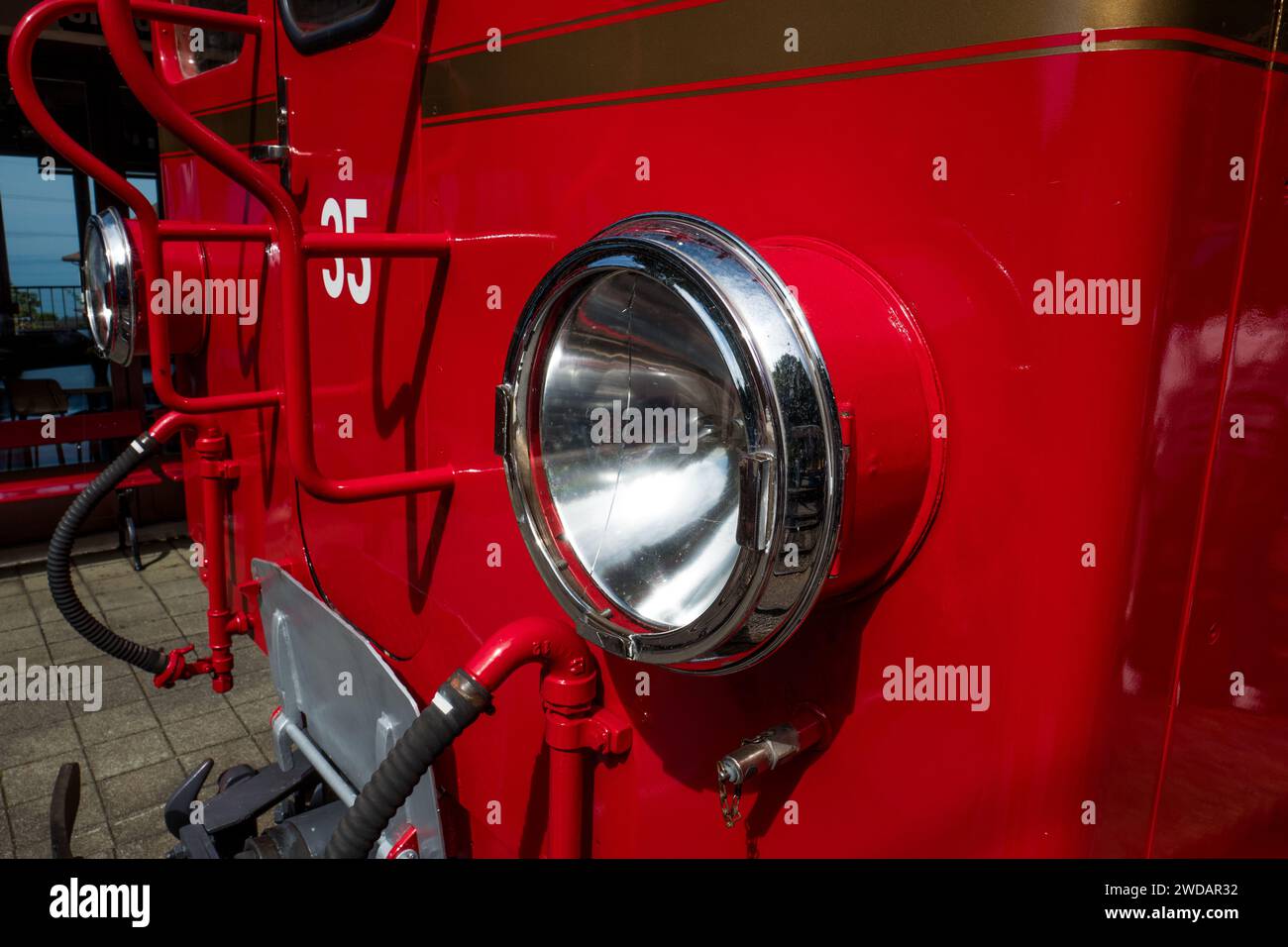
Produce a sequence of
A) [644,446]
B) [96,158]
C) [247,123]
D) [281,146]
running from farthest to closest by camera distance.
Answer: [247,123] → [281,146] → [96,158] → [644,446]

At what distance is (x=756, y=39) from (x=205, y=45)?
7.00ft

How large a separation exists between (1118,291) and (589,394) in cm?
52

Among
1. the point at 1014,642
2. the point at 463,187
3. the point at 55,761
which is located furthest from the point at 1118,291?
the point at 55,761

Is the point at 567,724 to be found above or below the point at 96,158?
below

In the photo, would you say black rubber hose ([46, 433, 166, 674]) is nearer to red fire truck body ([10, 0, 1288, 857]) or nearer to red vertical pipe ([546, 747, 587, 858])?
red fire truck body ([10, 0, 1288, 857])

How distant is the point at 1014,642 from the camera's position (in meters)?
0.94

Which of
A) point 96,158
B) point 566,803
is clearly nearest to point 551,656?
point 566,803

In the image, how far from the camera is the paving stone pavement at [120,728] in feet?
10.0

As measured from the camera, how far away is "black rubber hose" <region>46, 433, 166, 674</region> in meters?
2.75

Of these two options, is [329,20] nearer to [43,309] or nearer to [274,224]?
[274,224]

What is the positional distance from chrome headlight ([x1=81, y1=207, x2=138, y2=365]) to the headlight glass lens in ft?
4.89

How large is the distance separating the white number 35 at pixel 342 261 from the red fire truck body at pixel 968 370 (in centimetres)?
29

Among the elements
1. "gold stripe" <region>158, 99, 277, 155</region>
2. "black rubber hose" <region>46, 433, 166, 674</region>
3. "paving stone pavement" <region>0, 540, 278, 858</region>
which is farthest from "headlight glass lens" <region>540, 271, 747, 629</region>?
"paving stone pavement" <region>0, 540, 278, 858</region>

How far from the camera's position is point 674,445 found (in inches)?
39.0
